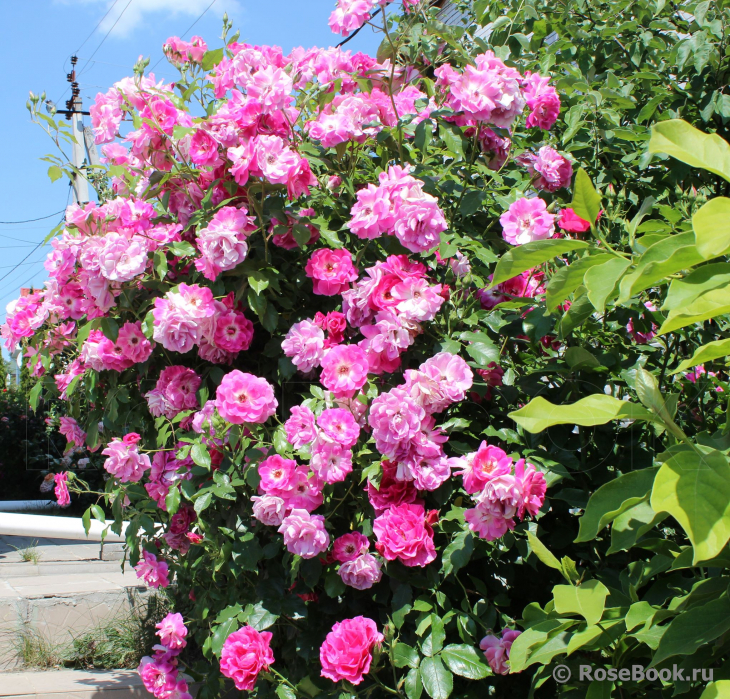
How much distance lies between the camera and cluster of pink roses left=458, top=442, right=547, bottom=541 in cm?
133

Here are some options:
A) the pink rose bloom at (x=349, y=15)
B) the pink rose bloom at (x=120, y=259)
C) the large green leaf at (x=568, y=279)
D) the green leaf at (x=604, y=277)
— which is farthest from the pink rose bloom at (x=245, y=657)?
the pink rose bloom at (x=349, y=15)

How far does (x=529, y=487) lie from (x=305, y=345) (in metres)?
0.66

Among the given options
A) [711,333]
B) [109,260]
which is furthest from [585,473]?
[109,260]

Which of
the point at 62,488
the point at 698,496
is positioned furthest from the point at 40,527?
the point at 698,496

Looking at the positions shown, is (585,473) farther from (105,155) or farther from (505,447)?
(105,155)

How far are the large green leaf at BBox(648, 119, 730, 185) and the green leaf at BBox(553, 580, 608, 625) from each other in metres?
0.54

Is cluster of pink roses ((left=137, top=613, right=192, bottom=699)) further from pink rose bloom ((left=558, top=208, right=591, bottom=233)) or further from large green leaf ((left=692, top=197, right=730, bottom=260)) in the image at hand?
large green leaf ((left=692, top=197, right=730, bottom=260))

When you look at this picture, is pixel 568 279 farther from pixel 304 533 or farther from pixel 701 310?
pixel 304 533

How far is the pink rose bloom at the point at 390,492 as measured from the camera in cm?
152

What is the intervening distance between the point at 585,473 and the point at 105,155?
186cm

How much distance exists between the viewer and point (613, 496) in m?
0.81

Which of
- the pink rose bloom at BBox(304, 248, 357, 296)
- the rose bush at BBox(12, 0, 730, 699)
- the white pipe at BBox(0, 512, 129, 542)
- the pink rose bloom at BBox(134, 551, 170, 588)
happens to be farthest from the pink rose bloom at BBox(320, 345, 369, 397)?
the white pipe at BBox(0, 512, 129, 542)

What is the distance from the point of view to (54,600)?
3340mm

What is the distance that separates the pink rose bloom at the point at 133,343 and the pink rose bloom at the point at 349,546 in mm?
817
